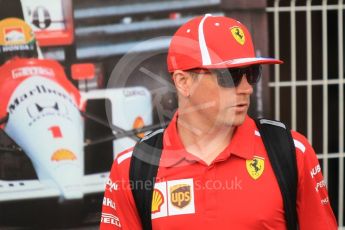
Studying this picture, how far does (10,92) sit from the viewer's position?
16.6ft

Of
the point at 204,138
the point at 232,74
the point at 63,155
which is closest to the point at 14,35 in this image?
the point at 63,155

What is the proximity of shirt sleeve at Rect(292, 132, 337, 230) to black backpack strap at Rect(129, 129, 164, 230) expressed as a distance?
22.2 inches

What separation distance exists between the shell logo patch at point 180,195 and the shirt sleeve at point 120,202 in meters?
0.16

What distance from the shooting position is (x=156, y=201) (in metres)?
2.51

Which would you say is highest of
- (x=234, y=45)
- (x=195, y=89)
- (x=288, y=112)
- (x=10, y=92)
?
(x=234, y=45)

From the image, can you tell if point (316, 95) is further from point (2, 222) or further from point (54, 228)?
point (2, 222)

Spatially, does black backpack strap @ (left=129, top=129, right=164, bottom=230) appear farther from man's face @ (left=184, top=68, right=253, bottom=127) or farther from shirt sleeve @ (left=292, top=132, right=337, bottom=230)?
shirt sleeve @ (left=292, top=132, right=337, bottom=230)

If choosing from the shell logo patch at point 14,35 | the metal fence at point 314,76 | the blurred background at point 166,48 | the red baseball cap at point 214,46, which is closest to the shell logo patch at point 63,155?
the blurred background at point 166,48

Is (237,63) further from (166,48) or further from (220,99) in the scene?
(166,48)

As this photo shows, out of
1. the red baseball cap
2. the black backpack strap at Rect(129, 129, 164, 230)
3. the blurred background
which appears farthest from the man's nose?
the blurred background

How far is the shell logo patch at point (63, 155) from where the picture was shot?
17.0 ft

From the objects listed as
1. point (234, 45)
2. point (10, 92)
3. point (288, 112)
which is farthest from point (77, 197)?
point (234, 45)

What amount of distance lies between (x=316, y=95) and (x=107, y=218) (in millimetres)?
3642

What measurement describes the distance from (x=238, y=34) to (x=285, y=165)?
562 mm
